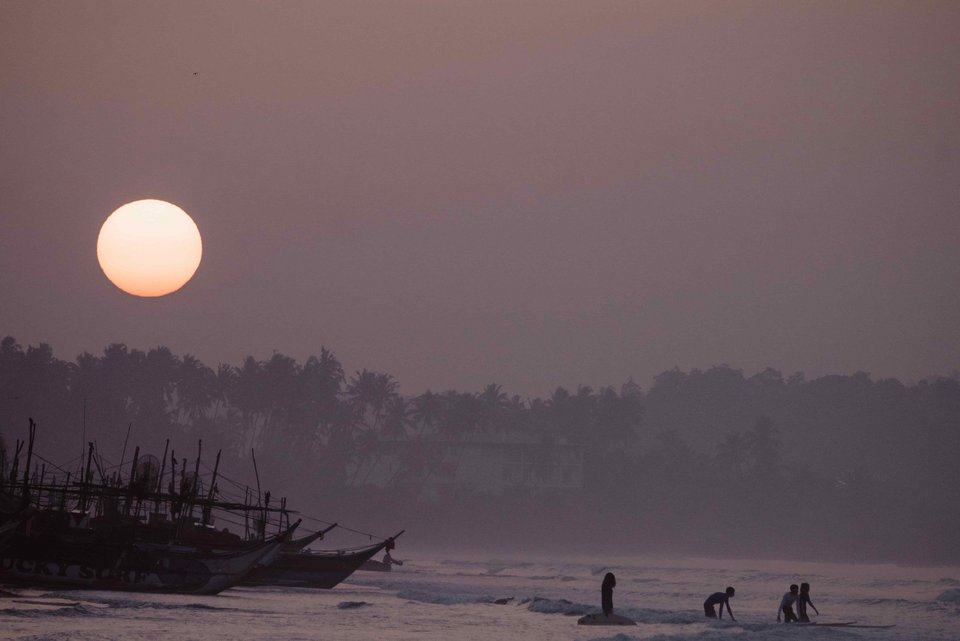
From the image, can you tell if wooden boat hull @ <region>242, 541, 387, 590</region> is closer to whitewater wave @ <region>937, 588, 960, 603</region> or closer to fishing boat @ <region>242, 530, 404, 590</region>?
fishing boat @ <region>242, 530, 404, 590</region>

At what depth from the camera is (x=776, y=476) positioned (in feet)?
566

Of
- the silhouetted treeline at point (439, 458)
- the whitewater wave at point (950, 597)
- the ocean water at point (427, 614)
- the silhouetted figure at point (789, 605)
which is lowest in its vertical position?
the ocean water at point (427, 614)

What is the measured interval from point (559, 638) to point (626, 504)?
4835 inches

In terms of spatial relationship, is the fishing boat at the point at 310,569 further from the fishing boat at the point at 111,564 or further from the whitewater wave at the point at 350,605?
the whitewater wave at the point at 350,605

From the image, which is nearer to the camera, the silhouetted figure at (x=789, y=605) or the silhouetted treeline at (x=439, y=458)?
the silhouetted figure at (x=789, y=605)

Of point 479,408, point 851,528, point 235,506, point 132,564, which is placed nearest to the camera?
point 132,564

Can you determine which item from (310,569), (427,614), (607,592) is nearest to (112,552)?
(427,614)

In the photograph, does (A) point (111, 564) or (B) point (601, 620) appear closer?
(B) point (601, 620)

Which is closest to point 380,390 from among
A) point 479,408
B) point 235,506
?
point 479,408

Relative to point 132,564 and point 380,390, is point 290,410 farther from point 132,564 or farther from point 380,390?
point 132,564

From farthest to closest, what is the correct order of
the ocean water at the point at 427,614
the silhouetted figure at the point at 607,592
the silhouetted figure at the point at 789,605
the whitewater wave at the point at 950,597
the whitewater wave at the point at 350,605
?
the whitewater wave at the point at 950,597 → the whitewater wave at the point at 350,605 → the silhouetted figure at the point at 789,605 → the silhouetted figure at the point at 607,592 → the ocean water at the point at 427,614

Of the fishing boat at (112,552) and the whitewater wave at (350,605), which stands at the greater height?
the fishing boat at (112,552)

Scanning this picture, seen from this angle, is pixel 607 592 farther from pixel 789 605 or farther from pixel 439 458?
pixel 439 458

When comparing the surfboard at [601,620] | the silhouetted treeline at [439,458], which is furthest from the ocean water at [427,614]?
the silhouetted treeline at [439,458]
